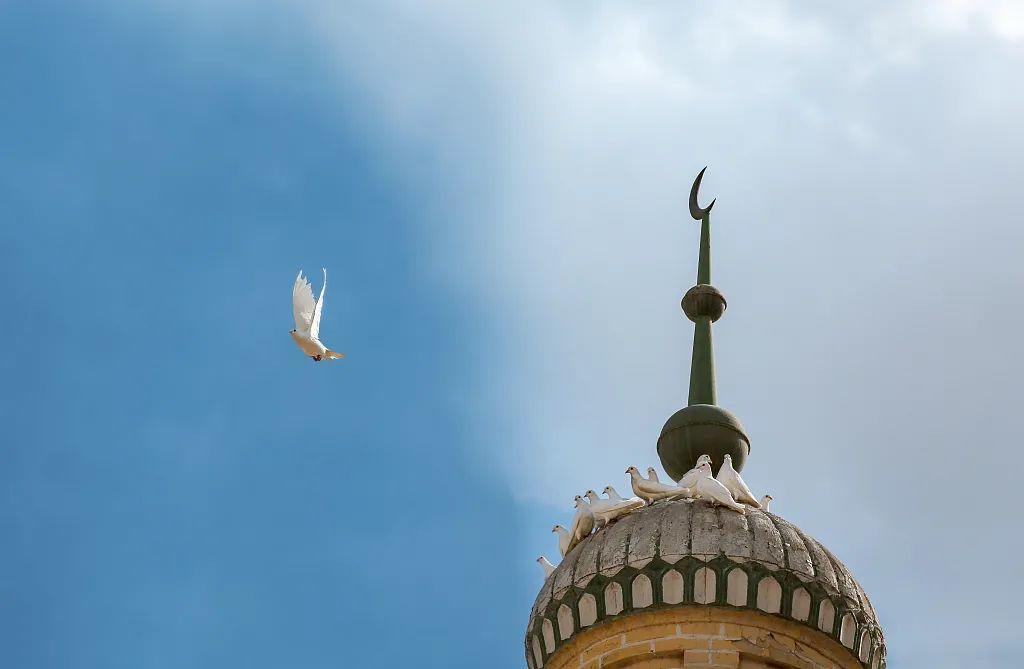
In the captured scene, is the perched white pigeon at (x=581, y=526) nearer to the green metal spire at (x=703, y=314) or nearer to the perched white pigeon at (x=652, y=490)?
the perched white pigeon at (x=652, y=490)

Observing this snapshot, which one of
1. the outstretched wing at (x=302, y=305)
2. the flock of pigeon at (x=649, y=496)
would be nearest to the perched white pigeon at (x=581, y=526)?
the flock of pigeon at (x=649, y=496)

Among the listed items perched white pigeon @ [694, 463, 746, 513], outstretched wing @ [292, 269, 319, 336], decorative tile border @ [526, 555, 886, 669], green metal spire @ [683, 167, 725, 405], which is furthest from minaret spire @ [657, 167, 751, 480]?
outstretched wing @ [292, 269, 319, 336]

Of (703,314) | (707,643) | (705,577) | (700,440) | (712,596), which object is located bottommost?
(707,643)

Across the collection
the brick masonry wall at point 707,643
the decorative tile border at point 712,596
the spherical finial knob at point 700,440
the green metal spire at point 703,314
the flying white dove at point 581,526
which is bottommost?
the brick masonry wall at point 707,643

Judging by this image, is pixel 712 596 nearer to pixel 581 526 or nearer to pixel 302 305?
pixel 581 526

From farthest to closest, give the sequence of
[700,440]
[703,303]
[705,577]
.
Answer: [703,303] → [700,440] → [705,577]

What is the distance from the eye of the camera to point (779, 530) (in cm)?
1730

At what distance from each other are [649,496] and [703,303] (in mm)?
3759

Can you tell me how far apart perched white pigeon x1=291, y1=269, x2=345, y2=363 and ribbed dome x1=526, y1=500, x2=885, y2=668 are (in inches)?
248

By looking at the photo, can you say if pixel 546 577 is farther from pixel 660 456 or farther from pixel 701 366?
pixel 701 366

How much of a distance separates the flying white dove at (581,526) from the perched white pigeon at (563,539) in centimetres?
4

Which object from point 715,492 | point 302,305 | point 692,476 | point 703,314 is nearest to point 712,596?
point 715,492

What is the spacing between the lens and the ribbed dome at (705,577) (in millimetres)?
16688

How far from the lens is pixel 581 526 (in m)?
18.0
